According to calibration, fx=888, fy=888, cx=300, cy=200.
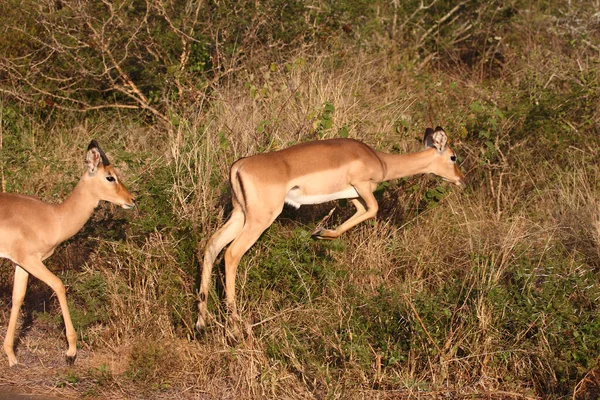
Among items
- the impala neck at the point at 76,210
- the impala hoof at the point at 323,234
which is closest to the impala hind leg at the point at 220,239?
the impala hoof at the point at 323,234

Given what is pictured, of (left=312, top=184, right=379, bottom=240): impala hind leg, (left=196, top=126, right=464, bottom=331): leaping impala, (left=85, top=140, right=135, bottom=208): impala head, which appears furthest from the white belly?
(left=85, top=140, right=135, bottom=208): impala head

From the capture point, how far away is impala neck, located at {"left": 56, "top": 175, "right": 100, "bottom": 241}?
6117mm

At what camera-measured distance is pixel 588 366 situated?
17.1 feet

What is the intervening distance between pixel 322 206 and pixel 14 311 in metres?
2.72

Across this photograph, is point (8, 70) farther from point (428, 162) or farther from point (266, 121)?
point (428, 162)

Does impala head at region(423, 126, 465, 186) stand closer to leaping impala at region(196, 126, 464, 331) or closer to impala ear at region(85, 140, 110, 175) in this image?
leaping impala at region(196, 126, 464, 331)

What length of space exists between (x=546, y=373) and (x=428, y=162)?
8.03ft

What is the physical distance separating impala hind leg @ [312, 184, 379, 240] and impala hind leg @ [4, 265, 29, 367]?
2071 mm

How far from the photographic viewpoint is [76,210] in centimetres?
616

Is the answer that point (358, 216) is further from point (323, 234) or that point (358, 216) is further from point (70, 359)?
point (70, 359)

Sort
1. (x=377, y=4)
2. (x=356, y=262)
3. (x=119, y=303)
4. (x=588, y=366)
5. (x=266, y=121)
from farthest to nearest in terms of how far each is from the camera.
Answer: (x=377, y=4)
(x=266, y=121)
(x=356, y=262)
(x=119, y=303)
(x=588, y=366)

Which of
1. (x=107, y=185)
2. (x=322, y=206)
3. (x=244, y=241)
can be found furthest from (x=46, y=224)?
(x=322, y=206)

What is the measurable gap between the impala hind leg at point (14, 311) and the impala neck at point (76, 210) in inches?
15.2

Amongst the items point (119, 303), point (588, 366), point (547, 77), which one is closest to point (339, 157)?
point (119, 303)
